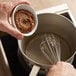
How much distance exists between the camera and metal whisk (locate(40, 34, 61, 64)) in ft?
2.10

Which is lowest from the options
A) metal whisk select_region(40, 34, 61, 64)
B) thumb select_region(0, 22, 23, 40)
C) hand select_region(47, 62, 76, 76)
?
hand select_region(47, 62, 76, 76)

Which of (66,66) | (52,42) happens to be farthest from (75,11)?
(66,66)

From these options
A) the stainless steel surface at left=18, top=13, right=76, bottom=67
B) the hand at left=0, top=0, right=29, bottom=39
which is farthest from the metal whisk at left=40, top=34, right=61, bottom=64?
the hand at left=0, top=0, right=29, bottom=39

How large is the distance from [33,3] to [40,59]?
25 centimetres

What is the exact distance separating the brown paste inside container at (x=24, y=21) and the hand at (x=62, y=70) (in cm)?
11

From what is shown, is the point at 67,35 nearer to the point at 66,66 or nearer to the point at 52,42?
the point at 52,42

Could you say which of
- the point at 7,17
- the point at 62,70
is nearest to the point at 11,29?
the point at 7,17

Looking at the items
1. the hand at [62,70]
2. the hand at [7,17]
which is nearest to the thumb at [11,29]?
the hand at [7,17]

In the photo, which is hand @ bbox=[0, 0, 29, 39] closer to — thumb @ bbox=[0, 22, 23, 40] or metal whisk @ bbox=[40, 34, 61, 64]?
thumb @ bbox=[0, 22, 23, 40]

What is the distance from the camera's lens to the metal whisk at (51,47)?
64cm

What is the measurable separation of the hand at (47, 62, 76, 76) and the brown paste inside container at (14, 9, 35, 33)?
112 millimetres

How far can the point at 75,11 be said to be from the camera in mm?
812

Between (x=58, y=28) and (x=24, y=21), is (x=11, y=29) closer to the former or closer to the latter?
(x=24, y=21)

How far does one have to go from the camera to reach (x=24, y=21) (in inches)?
23.4
